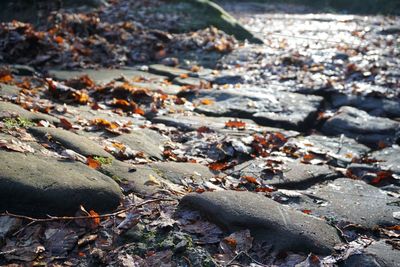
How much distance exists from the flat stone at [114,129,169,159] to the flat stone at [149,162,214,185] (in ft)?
0.96

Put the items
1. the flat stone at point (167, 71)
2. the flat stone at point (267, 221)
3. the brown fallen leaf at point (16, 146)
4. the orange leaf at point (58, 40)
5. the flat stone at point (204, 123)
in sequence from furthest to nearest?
the orange leaf at point (58, 40) → the flat stone at point (167, 71) → the flat stone at point (204, 123) → the brown fallen leaf at point (16, 146) → the flat stone at point (267, 221)

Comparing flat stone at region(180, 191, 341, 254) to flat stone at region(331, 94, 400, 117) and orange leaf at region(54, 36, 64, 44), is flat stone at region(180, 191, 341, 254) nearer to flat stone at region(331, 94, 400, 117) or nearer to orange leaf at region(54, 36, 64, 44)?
flat stone at region(331, 94, 400, 117)

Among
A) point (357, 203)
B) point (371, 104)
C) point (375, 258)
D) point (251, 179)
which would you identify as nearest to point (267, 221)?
point (375, 258)

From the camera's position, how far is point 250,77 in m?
7.33

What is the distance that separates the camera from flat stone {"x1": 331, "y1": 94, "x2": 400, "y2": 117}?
5949 mm

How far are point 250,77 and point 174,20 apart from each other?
3708 mm

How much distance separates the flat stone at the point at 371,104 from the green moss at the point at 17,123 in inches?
157

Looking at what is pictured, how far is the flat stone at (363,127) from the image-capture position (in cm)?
521

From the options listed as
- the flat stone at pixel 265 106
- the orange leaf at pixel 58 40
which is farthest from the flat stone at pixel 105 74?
the flat stone at pixel 265 106

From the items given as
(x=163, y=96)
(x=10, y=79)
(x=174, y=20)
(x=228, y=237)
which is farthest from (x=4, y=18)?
(x=228, y=237)

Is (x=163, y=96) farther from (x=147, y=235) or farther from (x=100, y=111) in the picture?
(x=147, y=235)

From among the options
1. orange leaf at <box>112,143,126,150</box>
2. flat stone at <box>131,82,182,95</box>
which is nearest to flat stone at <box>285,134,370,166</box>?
orange leaf at <box>112,143,126,150</box>

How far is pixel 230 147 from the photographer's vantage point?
438cm

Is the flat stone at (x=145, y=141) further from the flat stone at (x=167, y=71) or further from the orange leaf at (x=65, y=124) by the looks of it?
the flat stone at (x=167, y=71)
